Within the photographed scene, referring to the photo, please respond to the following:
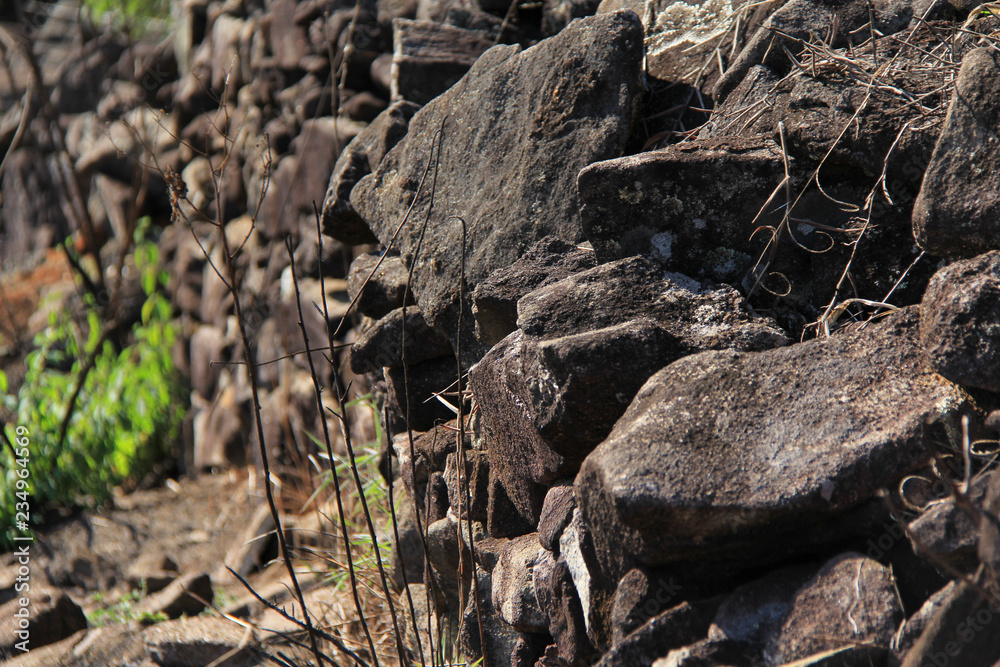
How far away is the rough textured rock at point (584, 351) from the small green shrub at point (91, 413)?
3.73m

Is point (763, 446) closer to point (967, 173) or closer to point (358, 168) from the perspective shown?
point (967, 173)

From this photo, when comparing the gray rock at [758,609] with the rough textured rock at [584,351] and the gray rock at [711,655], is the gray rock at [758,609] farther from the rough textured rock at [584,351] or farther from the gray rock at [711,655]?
the rough textured rock at [584,351]

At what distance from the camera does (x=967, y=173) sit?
1.20 metres

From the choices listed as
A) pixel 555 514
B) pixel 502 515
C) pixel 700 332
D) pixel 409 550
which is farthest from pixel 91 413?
pixel 700 332

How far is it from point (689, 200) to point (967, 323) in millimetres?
598

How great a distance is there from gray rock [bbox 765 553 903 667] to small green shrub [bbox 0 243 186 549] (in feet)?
14.1

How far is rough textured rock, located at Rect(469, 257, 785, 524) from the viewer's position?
1.34 m

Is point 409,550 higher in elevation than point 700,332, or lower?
lower

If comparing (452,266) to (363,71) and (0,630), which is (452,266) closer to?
(363,71)

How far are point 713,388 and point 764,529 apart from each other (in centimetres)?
23

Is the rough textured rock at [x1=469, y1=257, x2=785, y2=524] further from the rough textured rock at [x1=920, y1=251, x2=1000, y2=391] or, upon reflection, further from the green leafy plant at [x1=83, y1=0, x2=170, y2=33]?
the green leafy plant at [x1=83, y1=0, x2=170, y2=33]

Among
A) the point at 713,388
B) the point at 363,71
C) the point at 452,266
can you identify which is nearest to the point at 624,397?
the point at 713,388

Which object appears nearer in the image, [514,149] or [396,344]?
[514,149]

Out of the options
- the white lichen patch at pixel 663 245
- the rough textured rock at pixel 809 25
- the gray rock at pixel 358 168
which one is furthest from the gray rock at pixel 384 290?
the rough textured rock at pixel 809 25
